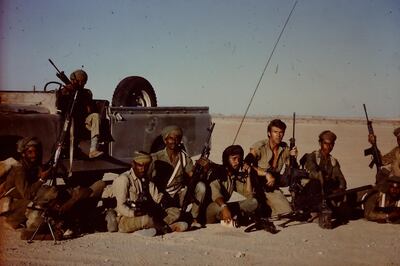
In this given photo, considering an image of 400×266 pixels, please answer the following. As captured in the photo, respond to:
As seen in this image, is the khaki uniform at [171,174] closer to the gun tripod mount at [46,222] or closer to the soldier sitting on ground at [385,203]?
the gun tripod mount at [46,222]

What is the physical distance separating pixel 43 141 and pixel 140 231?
234 centimetres

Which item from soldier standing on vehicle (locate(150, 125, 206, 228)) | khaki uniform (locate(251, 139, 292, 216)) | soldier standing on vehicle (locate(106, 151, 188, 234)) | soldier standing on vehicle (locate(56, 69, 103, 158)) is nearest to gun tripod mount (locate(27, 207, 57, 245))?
soldier standing on vehicle (locate(106, 151, 188, 234))

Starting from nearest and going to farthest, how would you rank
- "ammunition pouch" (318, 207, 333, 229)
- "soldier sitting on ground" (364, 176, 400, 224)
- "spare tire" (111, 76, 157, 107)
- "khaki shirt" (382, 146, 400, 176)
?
"ammunition pouch" (318, 207, 333, 229) < "soldier sitting on ground" (364, 176, 400, 224) < "khaki shirt" (382, 146, 400, 176) < "spare tire" (111, 76, 157, 107)

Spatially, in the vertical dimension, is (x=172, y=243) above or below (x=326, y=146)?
below

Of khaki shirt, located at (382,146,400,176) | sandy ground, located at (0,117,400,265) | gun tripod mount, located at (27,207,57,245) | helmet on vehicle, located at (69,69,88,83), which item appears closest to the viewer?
sandy ground, located at (0,117,400,265)

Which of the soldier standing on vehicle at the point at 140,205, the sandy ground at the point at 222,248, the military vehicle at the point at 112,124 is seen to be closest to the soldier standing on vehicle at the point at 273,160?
the sandy ground at the point at 222,248

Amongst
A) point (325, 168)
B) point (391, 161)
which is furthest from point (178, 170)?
point (391, 161)

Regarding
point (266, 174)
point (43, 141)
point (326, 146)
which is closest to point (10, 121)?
point (43, 141)

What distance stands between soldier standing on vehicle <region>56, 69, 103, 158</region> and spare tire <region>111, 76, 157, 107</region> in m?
2.17

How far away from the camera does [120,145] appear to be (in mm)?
8977

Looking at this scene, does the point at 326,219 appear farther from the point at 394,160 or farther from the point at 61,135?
the point at 61,135

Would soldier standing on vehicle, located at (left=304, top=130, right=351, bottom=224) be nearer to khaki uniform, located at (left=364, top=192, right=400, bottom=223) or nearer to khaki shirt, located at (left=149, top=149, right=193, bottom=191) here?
khaki uniform, located at (left=364, top=192, right=400, bottom=223)

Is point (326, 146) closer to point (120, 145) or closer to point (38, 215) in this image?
point (120, 145)

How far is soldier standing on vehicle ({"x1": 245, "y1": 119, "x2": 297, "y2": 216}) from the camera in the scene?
24.6 feet
